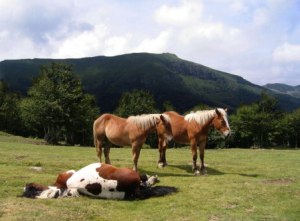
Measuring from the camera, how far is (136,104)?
342 ft

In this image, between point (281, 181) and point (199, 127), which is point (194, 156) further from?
point (281, 181)

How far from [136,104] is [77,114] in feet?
100.0

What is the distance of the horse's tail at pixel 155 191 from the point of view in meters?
15.1

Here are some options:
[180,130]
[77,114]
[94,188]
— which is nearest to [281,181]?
[180,130]

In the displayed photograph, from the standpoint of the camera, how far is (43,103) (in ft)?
230

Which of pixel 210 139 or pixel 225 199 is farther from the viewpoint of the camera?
pixel 210 139

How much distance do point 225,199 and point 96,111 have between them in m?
93.4

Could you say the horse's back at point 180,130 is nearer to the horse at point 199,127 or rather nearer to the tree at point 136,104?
the horse at point 199,127

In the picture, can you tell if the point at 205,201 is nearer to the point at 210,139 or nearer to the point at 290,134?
the point at 210,139

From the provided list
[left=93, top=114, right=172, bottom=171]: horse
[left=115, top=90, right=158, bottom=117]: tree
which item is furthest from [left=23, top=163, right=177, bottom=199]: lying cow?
[left=115, top=90, right=158, bottom=117]: tree

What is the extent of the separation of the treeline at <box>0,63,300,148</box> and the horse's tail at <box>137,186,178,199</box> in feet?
177

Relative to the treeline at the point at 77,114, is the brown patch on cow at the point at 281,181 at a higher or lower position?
lower

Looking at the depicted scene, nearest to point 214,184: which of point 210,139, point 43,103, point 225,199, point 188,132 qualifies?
point 225,199

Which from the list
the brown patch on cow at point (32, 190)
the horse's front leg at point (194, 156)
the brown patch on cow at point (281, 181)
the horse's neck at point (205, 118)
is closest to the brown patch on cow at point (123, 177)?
the brown patch on cow at point (32, 190)
